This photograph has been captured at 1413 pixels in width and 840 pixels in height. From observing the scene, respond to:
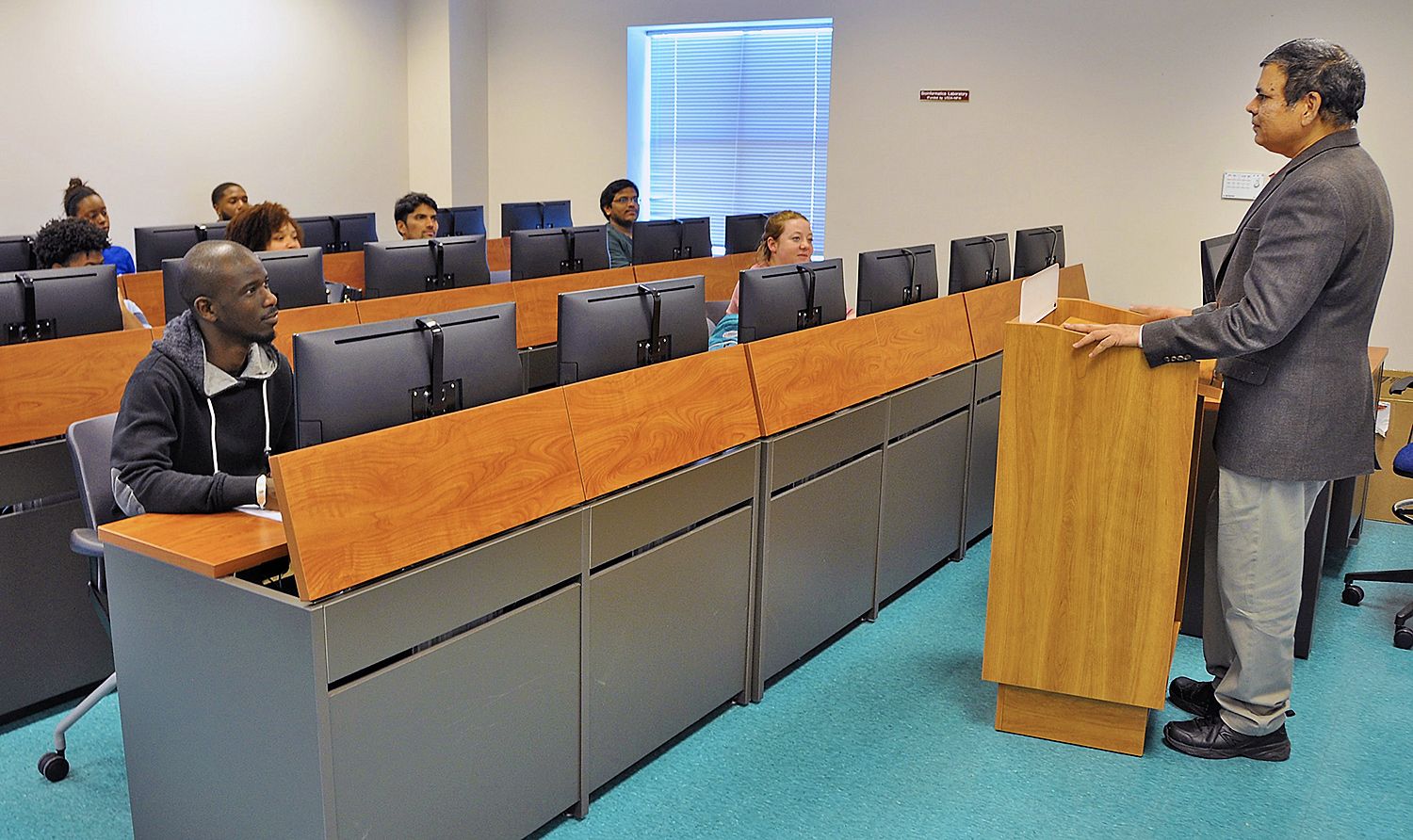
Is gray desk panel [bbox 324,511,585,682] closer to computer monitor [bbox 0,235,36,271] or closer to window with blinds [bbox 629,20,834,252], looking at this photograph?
computer monitor [bbox 0,235,36,271]

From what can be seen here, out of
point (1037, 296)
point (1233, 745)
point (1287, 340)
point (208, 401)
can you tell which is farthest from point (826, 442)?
point (208, 401)

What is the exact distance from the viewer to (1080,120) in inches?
268

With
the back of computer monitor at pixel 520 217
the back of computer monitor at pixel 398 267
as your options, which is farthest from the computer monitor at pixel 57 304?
the back of computer monitor at pixel 520 217

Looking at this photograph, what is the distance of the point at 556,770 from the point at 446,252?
2.69 meters

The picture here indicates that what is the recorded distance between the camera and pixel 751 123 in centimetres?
845

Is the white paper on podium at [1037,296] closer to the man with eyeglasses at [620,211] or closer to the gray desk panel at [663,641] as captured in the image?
the gray desk panel at [663,641]

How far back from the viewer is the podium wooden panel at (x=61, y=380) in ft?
9.52

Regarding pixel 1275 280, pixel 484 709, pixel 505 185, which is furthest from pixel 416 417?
pixel 505 185

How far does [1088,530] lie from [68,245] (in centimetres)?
363

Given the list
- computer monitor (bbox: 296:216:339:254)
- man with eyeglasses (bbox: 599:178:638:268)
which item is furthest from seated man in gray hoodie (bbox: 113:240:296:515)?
man with eyeglasses (bbox: 599:178:638:268)

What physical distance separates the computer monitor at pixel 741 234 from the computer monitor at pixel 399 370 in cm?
402

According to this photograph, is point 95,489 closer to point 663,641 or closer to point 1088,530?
point 663,641

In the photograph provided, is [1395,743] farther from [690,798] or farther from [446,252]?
[446,252]

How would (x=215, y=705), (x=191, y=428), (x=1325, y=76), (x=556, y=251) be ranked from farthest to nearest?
(x=556, y=251), (x=1325, y=76), (x=191, y=428), (x=215, y=705)
